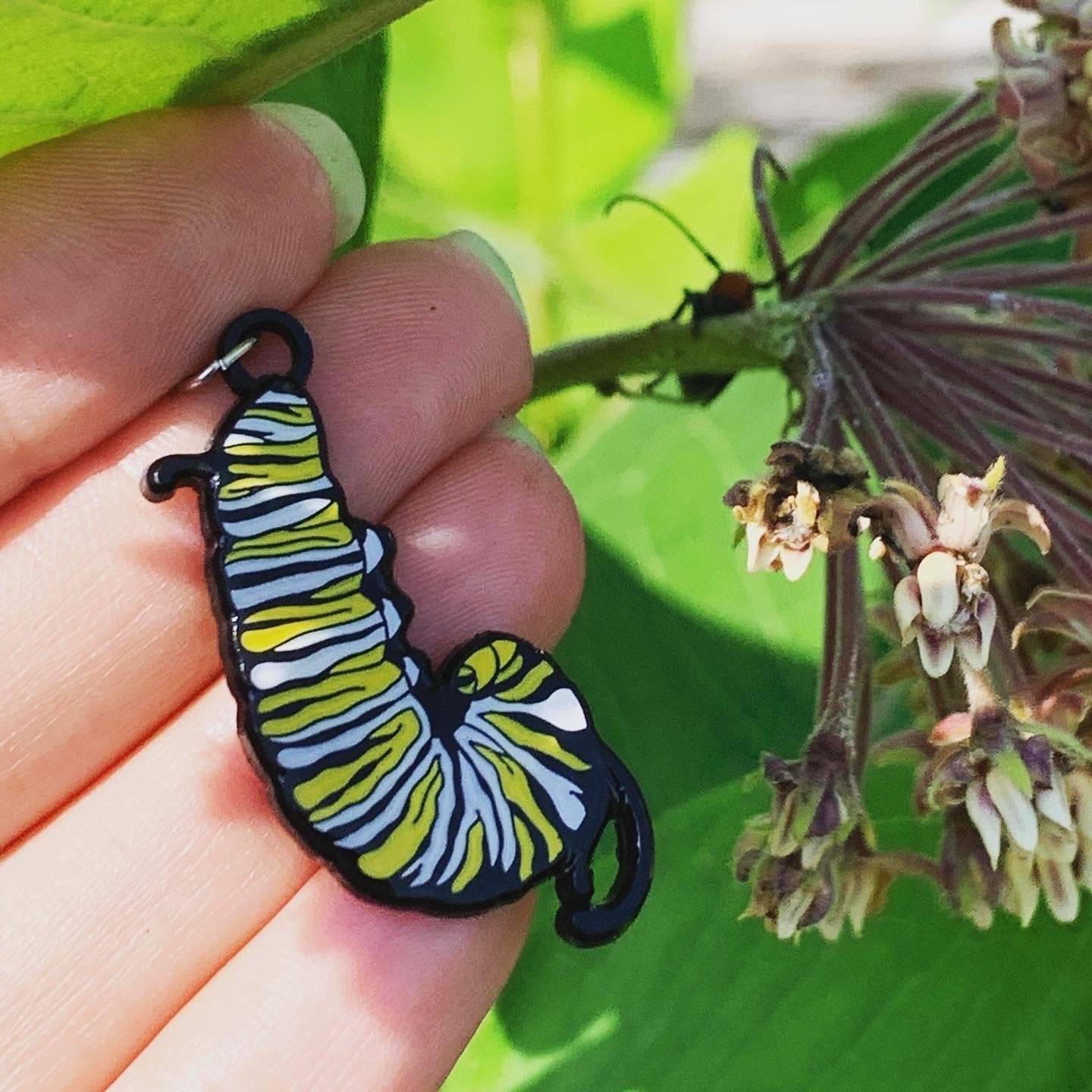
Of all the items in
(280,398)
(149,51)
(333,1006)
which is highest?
(149,51)

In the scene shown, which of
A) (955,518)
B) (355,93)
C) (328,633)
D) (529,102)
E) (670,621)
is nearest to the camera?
(955,518)

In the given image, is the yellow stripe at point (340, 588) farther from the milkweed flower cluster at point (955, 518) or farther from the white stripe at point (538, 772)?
the milkweed flower cluster at point (955, 518)

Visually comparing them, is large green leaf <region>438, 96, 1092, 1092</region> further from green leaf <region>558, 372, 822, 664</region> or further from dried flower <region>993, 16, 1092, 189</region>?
dried flower <region>993, 16, 1092, 189</region>

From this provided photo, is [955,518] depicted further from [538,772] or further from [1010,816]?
[538,772]

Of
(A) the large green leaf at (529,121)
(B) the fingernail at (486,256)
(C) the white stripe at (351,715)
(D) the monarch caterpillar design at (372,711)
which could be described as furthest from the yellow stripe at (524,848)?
(A) the large green leaf at (529,121)

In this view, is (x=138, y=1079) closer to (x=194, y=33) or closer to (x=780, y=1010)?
(x=780, y=1010)

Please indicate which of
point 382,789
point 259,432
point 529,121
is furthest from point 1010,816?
point 529,121

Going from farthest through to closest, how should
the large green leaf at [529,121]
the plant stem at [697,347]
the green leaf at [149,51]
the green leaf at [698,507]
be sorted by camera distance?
the large green leaf at [529,121] → the green leaf at [698,507] → the plant stem at [697,347] → the green leaf at [149,51]

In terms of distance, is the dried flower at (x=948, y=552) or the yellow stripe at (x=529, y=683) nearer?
the dried flower at (x=948, y=552)
